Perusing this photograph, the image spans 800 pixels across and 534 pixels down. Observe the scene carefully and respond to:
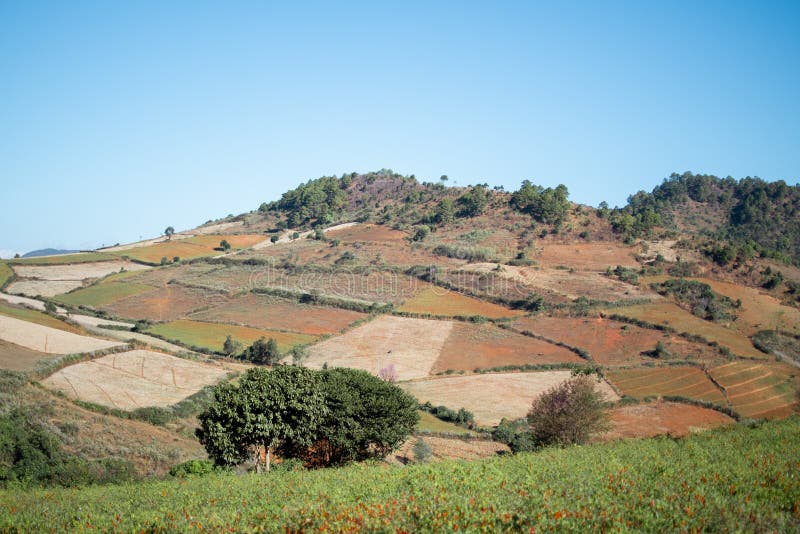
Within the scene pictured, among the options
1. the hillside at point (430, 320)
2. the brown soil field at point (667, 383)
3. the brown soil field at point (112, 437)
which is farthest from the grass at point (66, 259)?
the brown soil field at point (667, 383)

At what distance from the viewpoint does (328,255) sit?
107 m

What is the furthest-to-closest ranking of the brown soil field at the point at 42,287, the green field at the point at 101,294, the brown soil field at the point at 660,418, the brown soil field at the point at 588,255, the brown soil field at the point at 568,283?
the brown soil field at the point at 588,255
the brown soil field at the point at 42,287
the green field at the point at 101,294
the brown soil field at the point at 568,283
the brown soil field at the point at 660,418

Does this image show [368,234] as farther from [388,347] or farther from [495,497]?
[495,497]

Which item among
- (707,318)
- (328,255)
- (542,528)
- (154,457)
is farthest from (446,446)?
(328,255)

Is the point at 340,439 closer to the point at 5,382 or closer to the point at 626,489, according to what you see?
the point at 626,489

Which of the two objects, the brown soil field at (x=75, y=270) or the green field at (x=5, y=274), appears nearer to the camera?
the green field at (x=5, y=274)

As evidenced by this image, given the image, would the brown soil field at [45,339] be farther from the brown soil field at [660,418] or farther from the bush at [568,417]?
the brown soil field at [660,418]

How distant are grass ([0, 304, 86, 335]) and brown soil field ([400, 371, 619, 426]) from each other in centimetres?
3371

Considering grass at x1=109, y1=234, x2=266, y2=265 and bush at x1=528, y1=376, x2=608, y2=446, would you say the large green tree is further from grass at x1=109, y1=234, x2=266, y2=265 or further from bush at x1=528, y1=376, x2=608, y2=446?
grass at x1=109, y1=234, x2=266, y2=265

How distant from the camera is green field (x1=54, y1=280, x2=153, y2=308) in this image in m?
82.5

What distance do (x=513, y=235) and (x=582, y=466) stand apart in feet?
313

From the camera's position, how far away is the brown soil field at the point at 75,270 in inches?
3666

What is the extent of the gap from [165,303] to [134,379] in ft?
129

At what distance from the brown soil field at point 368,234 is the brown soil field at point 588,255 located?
28.7 meters
